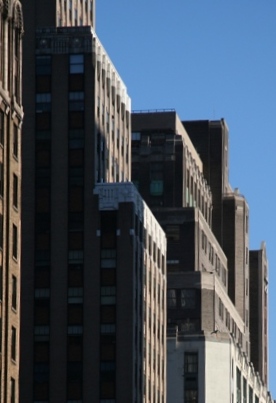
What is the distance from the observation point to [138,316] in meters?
199

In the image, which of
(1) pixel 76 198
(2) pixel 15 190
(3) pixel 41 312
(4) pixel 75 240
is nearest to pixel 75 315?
(3) pixel 41 312

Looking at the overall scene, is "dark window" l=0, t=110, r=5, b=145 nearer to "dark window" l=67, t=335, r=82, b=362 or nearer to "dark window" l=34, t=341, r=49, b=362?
"dark window" l=67, t=335, r=82, b=362

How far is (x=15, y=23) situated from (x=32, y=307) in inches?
2869

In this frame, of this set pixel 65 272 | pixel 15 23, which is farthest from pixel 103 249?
pixel 15 23

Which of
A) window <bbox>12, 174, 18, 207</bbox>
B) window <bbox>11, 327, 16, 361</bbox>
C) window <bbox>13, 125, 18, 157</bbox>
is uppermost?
window <bbox>13, 125, 18, 157</bbox>

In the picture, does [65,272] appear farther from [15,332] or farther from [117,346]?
[15,332]

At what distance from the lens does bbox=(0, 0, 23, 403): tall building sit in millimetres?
121062

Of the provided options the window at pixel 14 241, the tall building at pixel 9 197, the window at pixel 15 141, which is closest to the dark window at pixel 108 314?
the tall building at pixel 9 197

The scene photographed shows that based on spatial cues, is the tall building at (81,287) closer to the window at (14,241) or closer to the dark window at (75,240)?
the dark window at (75,240)

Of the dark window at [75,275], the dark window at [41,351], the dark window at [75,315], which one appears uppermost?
the dark window at [75,275]

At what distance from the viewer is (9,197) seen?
123 meters

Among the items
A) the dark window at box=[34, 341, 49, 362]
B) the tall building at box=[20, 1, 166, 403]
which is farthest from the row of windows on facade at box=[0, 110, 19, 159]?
the dark window at box=[34, 341, 49, 362]

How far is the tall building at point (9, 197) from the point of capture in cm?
12106

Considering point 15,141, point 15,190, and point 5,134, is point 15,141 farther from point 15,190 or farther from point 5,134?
point 15,190
